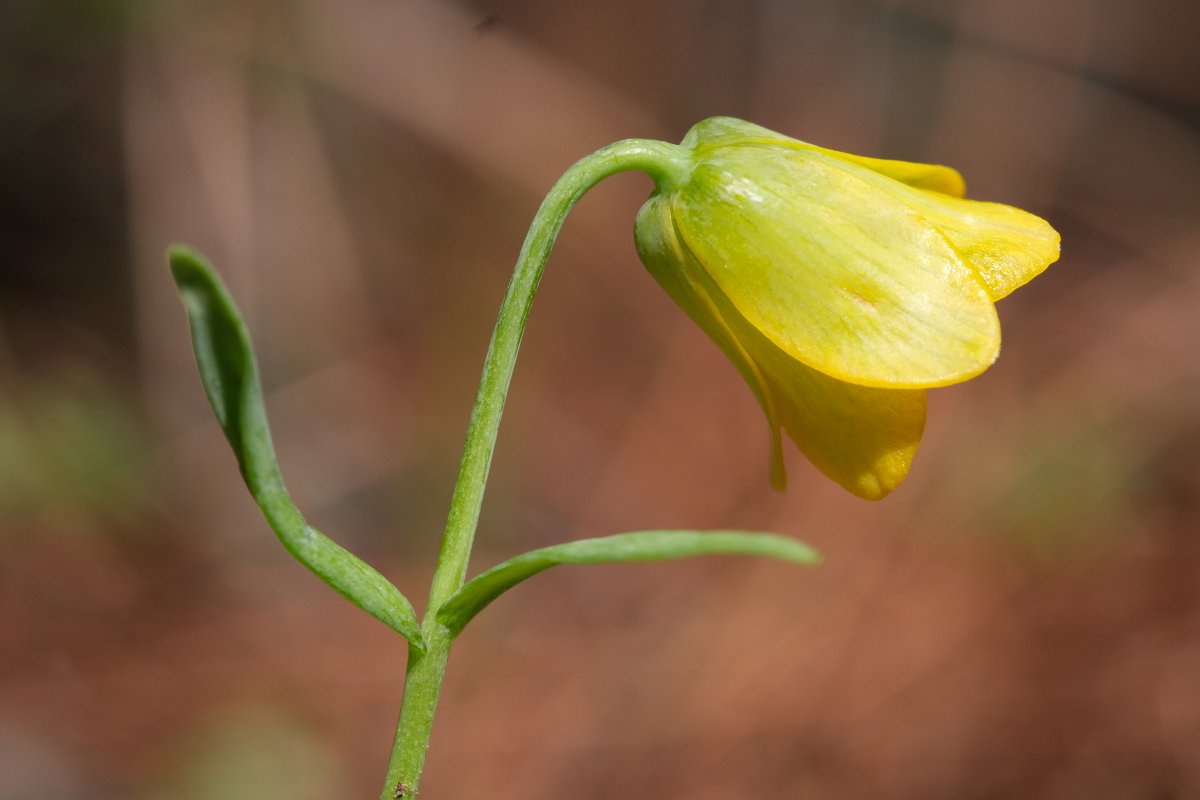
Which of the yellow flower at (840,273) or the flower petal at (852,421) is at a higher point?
the yellow flower at (840,273)

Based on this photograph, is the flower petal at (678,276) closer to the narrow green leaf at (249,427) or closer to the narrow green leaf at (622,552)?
the narrow green leaf at (622,552)

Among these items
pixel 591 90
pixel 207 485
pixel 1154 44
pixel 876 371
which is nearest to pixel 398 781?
pixel 876 371

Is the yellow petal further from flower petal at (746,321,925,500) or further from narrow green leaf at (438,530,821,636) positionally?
narrow green leaf at (438,530,821,636)

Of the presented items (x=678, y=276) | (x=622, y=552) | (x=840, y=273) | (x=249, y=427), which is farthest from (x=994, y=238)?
(x=249, y=427)

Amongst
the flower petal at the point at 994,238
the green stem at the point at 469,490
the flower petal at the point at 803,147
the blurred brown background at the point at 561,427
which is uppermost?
the flower petal at the point at 803,147

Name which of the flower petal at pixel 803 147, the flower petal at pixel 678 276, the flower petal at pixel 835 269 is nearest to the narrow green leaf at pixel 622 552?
the flower petal at pixel 835 269

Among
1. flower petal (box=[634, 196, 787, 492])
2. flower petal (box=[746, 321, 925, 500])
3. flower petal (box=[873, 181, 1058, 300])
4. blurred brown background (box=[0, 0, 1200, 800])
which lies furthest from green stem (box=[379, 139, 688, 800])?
blurred brown background (box=[0, 0, 1200, 800])
